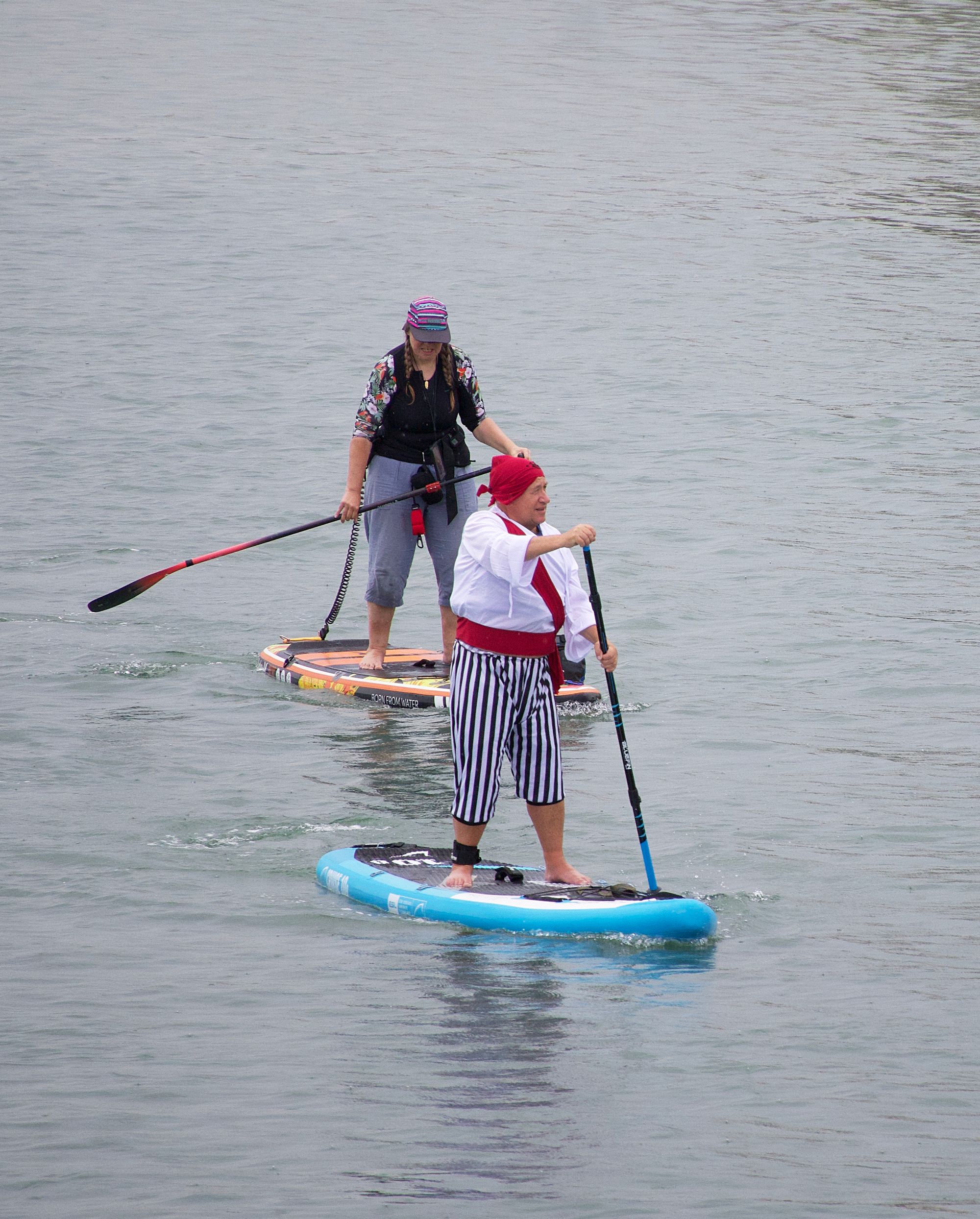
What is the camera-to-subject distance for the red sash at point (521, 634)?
23.1 feet

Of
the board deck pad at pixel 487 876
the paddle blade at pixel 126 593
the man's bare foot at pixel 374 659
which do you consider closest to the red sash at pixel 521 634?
the board deck pad at pixel 487 876

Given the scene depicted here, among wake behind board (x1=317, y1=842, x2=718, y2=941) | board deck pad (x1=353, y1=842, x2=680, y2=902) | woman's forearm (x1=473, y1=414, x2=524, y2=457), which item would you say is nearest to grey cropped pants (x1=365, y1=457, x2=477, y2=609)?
woman's forearm (x1=473, y1=414, x2=524, y2=457)

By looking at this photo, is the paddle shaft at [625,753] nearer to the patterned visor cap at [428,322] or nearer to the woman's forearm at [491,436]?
the woman's forearm at [491,436]

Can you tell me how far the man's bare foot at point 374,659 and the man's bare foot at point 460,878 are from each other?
3469 millimetres

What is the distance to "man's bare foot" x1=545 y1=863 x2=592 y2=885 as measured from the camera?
24.2 feet

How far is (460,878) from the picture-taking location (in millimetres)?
7379

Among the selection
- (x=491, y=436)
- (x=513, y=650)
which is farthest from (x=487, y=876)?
(x=491, y=436)

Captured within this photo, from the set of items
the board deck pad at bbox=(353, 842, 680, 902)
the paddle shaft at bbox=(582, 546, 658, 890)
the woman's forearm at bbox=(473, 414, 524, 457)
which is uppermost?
the woman's forearm at bbox=(473, 414, 524, 457)

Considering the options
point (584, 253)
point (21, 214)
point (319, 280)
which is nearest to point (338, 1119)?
point (319, 280)

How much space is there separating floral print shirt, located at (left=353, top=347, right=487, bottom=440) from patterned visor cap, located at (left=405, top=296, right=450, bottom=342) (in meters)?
0.26

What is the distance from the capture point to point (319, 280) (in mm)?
26438

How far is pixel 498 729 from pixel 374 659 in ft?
12.3

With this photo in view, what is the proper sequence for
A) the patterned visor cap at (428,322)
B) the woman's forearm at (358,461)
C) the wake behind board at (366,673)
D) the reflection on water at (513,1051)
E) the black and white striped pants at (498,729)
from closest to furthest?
1. the reflection on water at (513,1051)
2. the black and white striped pants at (498,729)
3. the patterned visor cap at (428,322)
4. the woman's forearm at (358,461)
5. the wake behind board at (366,673)

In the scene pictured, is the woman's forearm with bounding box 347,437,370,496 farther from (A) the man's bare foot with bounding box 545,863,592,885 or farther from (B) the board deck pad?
(A) the man's bare foot with bounding box 545,863,592,885
